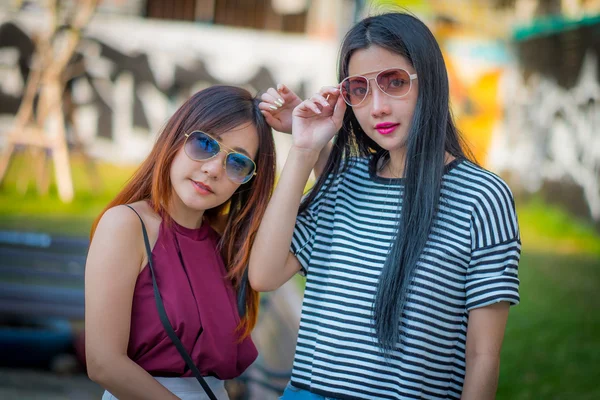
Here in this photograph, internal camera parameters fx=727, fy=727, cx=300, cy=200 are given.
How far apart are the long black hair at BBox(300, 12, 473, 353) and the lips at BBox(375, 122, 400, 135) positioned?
2.0 inches

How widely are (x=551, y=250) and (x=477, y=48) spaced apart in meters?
3.49

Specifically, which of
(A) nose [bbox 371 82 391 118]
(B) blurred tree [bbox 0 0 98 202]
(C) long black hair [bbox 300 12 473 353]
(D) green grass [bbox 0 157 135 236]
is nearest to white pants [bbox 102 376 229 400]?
(C) long black hair [bbox 300 12 473 353]

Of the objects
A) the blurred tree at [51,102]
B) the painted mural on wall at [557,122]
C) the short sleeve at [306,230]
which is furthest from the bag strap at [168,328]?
the blurred tree at [51,102]

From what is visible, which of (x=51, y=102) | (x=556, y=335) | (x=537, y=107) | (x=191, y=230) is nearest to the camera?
(x=191, y=230)

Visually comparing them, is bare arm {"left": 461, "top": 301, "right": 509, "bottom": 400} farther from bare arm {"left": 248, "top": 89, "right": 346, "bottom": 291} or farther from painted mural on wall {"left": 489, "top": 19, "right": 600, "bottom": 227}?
painted mural on wall {"left": 489, "top": 19, "right": 600, "bottom": 227}

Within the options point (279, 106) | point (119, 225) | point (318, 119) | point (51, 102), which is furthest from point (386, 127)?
point (51, 102)

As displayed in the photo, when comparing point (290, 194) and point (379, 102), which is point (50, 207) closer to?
point (290, 194)

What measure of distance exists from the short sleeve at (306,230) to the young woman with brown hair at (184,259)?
0.15 m

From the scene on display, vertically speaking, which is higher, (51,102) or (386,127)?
(386,127)

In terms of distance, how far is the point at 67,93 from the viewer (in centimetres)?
890

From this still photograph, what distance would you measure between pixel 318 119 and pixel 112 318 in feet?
2.51

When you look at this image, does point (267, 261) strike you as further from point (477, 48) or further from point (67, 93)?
point (67, 93)

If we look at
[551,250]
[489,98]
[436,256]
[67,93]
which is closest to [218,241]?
[436,256]

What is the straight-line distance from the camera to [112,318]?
1785mm
